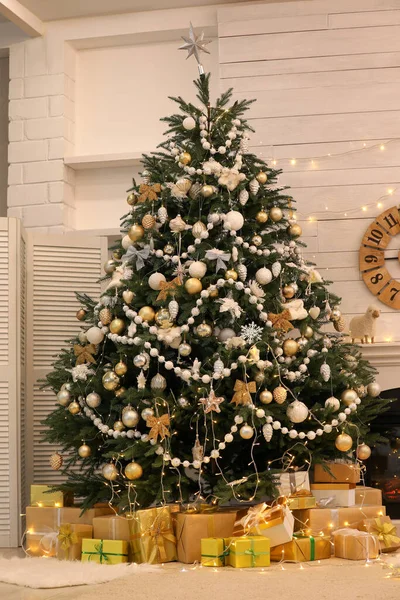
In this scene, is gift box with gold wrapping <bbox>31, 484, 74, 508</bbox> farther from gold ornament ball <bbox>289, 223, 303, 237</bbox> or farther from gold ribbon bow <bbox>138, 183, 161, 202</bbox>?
gold ornament ball <bbox>289, 223, 303, 237</bbox>

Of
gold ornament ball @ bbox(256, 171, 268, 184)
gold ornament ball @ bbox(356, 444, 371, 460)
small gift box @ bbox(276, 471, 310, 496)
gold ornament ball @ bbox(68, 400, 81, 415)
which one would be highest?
gold ornament ball @ bbox(256, 171, 268, 184)

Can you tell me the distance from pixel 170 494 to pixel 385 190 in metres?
2.08

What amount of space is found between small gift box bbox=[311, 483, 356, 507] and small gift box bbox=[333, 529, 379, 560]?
26 cm

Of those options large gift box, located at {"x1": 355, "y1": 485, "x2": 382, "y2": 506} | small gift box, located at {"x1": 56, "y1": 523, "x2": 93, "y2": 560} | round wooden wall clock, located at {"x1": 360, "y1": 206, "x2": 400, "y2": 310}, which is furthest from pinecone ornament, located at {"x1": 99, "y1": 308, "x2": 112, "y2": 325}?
round wooden wall clock, located at {"x1": 360, "y1": 206, "x2": 400, "y2": 310}

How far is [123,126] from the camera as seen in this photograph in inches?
200

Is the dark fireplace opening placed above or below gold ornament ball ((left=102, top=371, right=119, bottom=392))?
below

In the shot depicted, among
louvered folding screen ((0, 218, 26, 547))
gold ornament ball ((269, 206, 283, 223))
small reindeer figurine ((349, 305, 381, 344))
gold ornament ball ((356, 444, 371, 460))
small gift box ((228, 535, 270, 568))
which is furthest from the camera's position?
small reindeer figurine ((349, 305, 381, 344))

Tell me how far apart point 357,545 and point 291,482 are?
38cm

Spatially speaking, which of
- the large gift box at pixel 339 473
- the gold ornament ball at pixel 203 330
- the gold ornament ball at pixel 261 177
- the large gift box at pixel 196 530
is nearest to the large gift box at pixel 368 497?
the large gift box at pixel 339 473

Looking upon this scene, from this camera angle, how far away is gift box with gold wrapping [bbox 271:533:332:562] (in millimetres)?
3256

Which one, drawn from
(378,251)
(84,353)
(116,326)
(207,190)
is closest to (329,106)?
(378,251)

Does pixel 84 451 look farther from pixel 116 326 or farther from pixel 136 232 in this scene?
pixel 136 232

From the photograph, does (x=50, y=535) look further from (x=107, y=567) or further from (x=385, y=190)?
(x=385, y=190)

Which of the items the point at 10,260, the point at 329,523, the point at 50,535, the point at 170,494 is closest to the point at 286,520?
the point at 329,523
